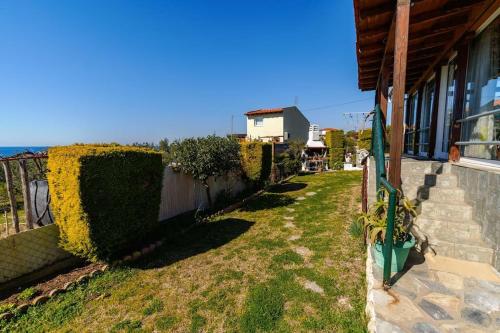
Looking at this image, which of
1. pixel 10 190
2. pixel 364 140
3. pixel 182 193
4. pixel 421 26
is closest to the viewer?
pixel 421 26

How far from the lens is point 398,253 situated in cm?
292

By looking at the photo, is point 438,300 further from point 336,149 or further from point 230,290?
point 336,149

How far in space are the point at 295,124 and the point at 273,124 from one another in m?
3.61

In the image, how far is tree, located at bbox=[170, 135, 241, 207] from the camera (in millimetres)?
7617

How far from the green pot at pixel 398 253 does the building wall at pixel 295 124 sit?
911 inches

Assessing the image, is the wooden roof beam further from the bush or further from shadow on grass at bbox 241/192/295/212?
the bush

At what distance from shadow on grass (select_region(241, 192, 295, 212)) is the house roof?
17.2 feet

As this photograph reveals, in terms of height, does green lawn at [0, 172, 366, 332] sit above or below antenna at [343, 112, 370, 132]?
below

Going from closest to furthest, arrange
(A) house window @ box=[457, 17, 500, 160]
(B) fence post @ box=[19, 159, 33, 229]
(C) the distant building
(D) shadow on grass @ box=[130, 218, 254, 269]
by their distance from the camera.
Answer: (A) house window @ box=[457, 17, 500, 160]
(B) fence post @ box=[19, 159, 33, 229]
(D) shadow on grass @ box=[130, 218, 254, 269]
(C) the distant building

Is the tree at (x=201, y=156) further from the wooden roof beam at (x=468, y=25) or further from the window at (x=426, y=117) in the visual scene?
the window at (x=426, y=117)

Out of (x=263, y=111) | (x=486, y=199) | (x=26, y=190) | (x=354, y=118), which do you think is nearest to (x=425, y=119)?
(x=486, y=199)

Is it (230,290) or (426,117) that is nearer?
(230,290)

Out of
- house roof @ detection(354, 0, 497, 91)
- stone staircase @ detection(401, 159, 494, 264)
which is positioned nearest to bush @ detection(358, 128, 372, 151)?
house roof @ detection(354, 0, 497, 91)

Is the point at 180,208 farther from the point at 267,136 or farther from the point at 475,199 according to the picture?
the point at 267,136
